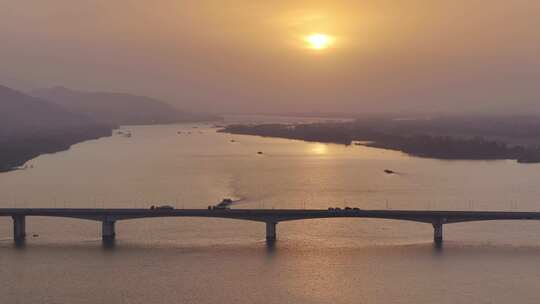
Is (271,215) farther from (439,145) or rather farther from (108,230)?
(439,145)

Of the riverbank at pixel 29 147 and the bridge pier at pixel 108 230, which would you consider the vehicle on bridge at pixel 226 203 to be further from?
the riverbank at pixel 29 147

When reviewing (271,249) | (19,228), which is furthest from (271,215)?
(19,228)

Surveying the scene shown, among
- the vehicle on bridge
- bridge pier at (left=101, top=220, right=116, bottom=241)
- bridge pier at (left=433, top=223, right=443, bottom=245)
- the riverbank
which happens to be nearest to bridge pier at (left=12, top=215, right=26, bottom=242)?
bridge pier at (left=101, top=220, right=116, bottom=241)

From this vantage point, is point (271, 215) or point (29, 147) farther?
point (29, 147)

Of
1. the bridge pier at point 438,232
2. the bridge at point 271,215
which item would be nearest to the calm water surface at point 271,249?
the bridge pier at point 438,232

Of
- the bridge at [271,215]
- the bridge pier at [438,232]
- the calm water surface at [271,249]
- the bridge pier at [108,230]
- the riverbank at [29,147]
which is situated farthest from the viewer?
the riverbank at [29,147]

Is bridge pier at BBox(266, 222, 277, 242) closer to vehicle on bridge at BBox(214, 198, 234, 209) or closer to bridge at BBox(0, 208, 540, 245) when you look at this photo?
bridge at BBox(0, 208, 540, 245)
